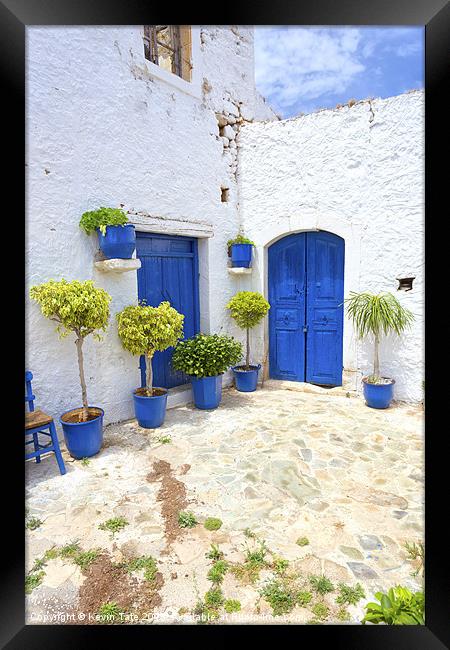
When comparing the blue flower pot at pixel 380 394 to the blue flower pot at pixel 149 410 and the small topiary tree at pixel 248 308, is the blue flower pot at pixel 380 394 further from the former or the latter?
the blue flower pot at pixel 149 410

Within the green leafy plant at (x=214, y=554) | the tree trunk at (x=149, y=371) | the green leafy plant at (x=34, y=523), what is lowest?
the green leafy plant at (x=214, y=554)

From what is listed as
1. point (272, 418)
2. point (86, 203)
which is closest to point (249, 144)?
point (86, 203)

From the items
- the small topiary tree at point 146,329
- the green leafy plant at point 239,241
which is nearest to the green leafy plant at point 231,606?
the small topiary tree at point 146,329

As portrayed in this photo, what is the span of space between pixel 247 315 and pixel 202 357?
3.75 ft

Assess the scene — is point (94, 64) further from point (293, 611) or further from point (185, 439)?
point (293, 611)

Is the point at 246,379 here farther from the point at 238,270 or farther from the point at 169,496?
the point at 169,496

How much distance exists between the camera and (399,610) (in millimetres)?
1674

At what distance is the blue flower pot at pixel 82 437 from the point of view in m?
3.54

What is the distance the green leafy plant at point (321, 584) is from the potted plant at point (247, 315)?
374cm

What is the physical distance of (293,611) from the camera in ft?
6.37

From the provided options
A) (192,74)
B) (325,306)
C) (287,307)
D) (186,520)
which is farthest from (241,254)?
(186,520)

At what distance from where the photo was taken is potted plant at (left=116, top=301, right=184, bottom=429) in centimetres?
417

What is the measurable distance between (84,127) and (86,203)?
0.77 metres

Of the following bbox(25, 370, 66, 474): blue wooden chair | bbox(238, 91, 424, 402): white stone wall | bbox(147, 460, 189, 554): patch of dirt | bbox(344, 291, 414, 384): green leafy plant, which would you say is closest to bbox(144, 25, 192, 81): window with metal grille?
bbox(238, 91, 424, 402): white stone wall
